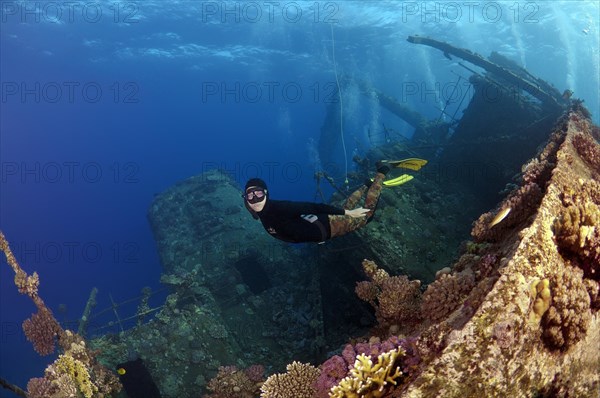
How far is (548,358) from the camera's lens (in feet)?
9.53

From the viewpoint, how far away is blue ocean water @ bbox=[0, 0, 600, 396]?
101 feet

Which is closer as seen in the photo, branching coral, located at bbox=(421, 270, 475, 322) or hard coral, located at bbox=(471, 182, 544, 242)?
branching coral, located at bbox=(421, 270, 475, 322)

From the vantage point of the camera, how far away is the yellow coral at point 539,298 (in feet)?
9.10

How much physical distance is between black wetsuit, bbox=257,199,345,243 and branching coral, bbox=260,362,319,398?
226cm

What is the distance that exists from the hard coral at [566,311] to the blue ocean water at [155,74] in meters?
15.3

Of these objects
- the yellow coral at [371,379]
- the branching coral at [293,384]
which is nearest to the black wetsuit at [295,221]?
the branching coral at [293,384]

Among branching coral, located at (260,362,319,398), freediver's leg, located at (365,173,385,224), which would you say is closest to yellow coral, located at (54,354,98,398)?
branching coral, located at (260,362,319,398)

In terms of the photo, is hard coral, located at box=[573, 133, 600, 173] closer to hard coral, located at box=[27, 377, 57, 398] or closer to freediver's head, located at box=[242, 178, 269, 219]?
freediver's head, located at box=[242, 178, 269, 219]

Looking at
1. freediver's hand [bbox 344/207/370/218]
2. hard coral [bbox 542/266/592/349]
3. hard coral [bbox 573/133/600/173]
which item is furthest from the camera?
freediver's hand [bbox 344/207/370/218]

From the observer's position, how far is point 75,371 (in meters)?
5.96

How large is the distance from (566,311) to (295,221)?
4.09m

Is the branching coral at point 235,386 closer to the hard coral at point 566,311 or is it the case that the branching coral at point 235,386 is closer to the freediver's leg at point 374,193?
the freediver's leg at point 374,193

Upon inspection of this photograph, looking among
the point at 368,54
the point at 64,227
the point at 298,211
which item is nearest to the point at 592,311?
the point at 298,211

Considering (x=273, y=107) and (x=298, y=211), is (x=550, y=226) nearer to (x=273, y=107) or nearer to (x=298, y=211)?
(x=298, y=211)
